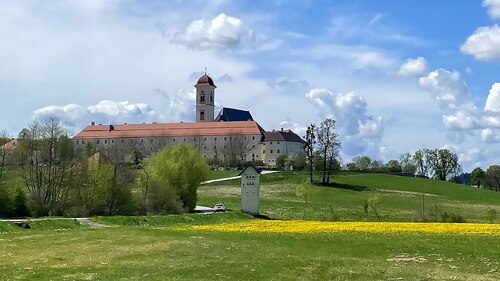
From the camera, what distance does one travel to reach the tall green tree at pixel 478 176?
183 metres

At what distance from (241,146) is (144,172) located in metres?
121

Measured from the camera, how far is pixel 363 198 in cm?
10719

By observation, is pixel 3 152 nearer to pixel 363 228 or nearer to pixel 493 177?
pixel 363 228

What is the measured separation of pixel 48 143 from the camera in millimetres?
70938

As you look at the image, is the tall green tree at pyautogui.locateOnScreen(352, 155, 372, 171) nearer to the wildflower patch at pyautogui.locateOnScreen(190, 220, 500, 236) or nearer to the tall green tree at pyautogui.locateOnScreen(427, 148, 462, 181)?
the tall green tree at pyautogui.locateOnScreen(427, 148, 462, 181)

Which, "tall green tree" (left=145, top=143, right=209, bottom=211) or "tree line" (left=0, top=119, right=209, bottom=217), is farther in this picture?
"tall green tree" (left=145, top=143, right=209, bottom=211)

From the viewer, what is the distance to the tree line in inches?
2445

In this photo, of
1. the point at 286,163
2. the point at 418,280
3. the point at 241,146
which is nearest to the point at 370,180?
the point at 286,163

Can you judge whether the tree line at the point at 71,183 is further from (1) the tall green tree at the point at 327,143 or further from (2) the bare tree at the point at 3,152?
(1) the tall green tree at the point at 327,143

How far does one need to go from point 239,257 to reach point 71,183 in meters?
43.4

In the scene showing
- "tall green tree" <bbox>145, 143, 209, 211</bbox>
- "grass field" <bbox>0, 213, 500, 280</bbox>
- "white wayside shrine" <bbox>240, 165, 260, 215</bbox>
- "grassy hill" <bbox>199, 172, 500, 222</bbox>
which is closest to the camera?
"grass field" <bbox>0, 213, 500, 280</bbox>

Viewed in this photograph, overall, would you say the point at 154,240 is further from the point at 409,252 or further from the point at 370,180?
the point at 370,180

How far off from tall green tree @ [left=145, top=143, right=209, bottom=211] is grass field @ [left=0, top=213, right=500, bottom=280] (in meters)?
37.8

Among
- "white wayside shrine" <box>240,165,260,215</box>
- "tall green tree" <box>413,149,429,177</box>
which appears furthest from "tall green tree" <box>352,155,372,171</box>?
"white wayside shrine" <box>240,165,260,215</box>
